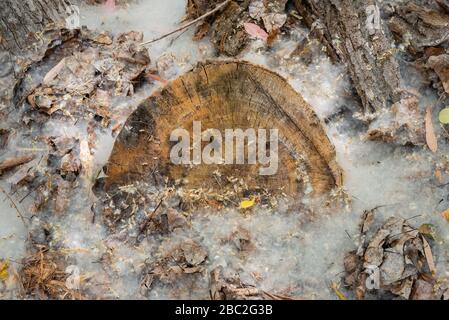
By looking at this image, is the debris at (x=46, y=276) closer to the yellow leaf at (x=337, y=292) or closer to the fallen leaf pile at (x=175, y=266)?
the fallen leaf pile at (x=175, y=266)

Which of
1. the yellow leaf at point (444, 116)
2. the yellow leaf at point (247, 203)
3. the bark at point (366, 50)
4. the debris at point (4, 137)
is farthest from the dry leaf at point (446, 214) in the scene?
the debris at point (4, 137)

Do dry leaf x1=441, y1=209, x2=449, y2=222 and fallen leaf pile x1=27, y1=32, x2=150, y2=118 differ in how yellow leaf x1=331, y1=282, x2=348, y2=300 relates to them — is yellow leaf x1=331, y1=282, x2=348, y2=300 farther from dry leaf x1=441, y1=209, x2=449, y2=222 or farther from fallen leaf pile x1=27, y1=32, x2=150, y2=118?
fallen leaf pile x1=27, y1=32, x2=150, y2=118

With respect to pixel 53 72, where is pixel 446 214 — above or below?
below

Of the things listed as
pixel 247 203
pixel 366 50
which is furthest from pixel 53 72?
pixel 366 50

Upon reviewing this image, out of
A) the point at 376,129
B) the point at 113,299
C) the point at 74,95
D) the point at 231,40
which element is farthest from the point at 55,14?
the point at 376,129

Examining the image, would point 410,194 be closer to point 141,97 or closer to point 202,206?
point 202,206

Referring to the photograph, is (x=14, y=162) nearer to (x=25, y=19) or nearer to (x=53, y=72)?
(x=53, y=72)

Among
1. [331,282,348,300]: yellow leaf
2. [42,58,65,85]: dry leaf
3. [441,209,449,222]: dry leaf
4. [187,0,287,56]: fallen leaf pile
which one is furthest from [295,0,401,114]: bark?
[42,58,65,85]: dry leaf
